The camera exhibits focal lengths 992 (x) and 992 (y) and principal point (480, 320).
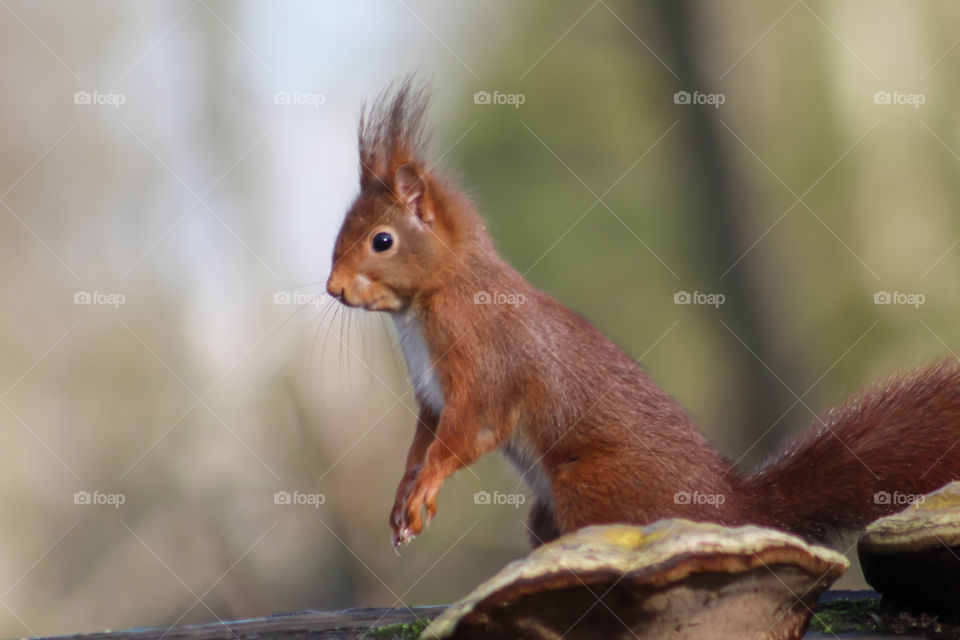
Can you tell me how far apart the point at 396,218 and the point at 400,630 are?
1264 mm

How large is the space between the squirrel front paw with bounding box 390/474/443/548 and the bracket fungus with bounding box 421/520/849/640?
1.00 metres

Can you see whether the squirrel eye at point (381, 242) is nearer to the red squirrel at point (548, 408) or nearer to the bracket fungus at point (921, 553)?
the red squirrel at point (548, 408)

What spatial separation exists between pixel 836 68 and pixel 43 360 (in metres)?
5.23

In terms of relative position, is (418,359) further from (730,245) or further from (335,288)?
(730,245)

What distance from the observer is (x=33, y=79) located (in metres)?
6.83

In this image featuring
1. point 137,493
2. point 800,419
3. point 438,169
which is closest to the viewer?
point 438,169

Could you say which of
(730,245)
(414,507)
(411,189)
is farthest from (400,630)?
(730,245)

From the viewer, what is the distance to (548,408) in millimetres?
2873

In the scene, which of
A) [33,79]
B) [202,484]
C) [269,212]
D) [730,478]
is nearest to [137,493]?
[202,484]

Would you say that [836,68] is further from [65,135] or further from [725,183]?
[65,135]

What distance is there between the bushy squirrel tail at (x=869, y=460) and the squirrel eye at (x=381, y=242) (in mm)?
1267

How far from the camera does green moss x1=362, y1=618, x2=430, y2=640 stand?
2.36 metres

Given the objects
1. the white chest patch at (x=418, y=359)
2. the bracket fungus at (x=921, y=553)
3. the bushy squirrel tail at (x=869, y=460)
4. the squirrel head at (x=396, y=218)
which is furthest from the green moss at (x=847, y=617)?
the squirrel head at (x=396, y=218)

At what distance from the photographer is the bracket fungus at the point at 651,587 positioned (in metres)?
1.64
